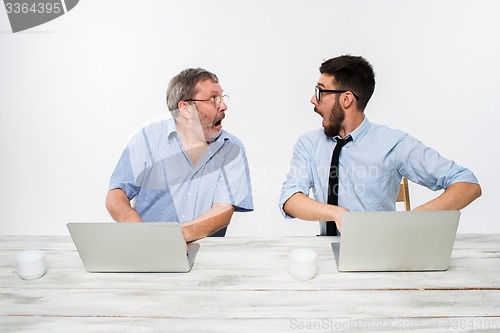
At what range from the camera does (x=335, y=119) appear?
201 cm

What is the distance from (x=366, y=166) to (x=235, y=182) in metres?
0.61

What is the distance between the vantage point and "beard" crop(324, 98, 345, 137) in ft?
6.56

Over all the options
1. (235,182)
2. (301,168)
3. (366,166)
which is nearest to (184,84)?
(235,182)

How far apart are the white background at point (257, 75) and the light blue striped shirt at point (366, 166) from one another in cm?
6

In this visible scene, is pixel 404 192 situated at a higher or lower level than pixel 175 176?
lower

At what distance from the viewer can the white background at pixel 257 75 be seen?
6.49 feet

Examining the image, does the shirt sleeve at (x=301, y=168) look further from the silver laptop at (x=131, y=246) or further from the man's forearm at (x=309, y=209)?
the silver laptop at (x=131, y=246)

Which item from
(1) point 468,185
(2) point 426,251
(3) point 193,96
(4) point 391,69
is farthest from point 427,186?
(3) point 193,96

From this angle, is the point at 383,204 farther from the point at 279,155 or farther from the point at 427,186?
the point at 279,155

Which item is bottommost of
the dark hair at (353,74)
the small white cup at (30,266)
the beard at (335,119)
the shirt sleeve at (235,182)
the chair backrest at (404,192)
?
the chair backrest at (404,192)

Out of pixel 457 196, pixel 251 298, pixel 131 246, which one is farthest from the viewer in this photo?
pixel 457 196

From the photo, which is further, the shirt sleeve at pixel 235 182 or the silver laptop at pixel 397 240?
the shirt sleeve at pixel 235 182

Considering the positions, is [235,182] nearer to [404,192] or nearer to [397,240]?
[404,192]

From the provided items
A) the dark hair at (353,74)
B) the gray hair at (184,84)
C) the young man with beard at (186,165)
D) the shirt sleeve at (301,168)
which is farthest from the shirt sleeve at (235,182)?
the dark hair at (353,74)
